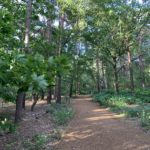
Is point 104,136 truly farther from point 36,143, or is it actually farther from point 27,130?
point 27,130

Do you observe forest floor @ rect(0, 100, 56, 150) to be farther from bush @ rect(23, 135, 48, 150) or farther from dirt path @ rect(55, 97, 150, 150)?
dirt path @ rect(55, 97, 150, 150)

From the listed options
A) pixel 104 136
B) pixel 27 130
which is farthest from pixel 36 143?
pixel 104 136

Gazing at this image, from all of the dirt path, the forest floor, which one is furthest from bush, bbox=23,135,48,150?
the dirt path

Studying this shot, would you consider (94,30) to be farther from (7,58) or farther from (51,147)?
(7,58)

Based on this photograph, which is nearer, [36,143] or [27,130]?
[36,143]

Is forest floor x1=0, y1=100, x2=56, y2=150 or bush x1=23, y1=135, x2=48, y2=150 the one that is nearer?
bush x1=23, y1=135, x2=48, y2=150

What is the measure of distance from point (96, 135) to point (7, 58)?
25.4ft

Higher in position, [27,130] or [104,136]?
[27,130]

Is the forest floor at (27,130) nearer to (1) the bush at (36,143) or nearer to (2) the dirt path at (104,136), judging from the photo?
(1) the bush at (36,143)

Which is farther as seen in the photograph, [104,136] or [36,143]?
[104,136]

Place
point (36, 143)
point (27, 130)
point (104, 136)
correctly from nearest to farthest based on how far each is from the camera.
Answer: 1. point (36, 143)
2. point (104, 136)
3. point (27, 130)

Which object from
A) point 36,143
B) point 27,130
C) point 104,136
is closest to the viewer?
point 36,143

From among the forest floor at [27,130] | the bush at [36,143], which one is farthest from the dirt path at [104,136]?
the forest floor at [27,130]

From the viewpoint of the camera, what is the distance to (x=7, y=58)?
13.5ft
